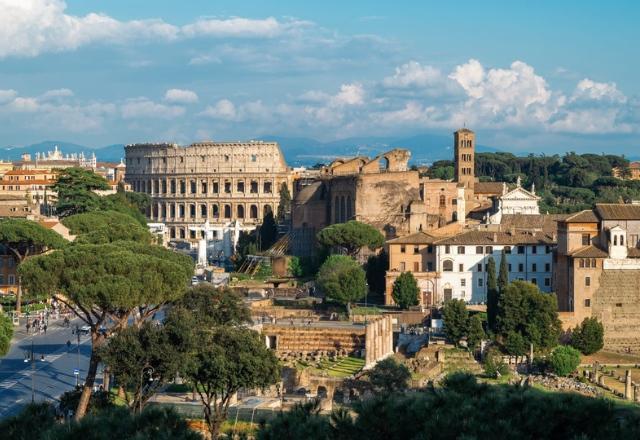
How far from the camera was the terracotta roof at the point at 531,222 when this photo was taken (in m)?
73.0

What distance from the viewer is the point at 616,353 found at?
5647 cm

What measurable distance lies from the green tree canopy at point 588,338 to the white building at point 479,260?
1014 cm

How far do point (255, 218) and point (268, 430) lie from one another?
107551 mm

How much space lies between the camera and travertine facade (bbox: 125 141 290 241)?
431ft

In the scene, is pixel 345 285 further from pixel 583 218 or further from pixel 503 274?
pixel 583 218

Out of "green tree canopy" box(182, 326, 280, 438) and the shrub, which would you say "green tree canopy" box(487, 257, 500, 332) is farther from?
"green tree canopy" box(182, 326, 280, 438)

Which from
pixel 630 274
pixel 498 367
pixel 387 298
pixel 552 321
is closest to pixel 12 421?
pixel 498 367

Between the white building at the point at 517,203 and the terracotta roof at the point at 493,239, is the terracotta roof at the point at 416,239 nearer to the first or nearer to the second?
the terracotta roof at the point at 493,239

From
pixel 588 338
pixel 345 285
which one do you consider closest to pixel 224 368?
pixel 588 338

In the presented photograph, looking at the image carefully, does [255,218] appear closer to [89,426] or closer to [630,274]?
[630,274]

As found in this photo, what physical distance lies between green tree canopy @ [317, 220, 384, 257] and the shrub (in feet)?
79.3

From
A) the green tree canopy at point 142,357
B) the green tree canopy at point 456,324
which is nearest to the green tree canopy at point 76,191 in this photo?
the green tree canopy at point 456,324

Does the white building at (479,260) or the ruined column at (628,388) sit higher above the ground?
the white building at (479,260)

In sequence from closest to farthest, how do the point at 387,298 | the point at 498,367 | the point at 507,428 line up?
the point at 507,428, the point at 498,367, the point at 387,298
